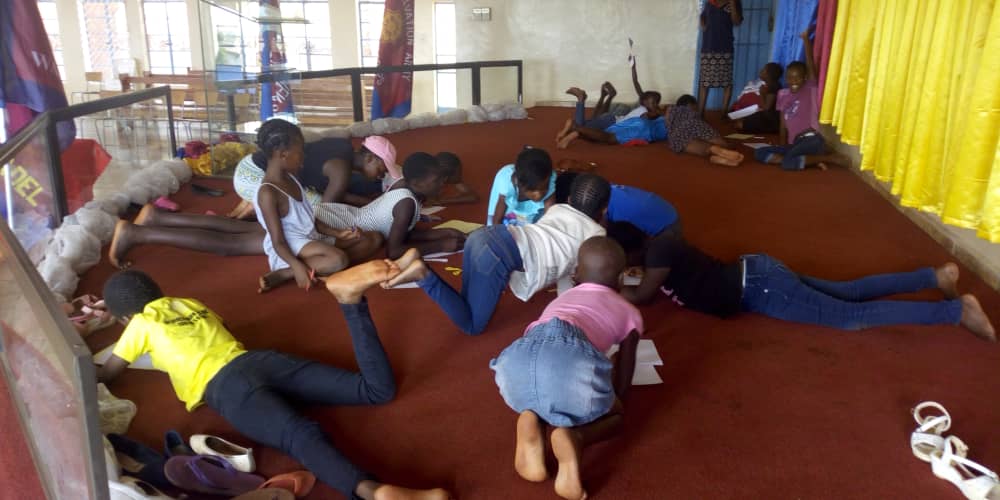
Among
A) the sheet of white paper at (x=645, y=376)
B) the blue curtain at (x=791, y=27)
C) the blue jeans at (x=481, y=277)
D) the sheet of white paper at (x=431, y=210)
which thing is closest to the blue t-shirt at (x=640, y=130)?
the blue curtain at (x=791, y=27)

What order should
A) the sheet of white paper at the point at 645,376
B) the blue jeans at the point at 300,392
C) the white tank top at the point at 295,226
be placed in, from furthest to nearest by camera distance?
the white tank top at the point at 295,226, the sheet of white paper at the point at 645,376, the blue jeans at the point at 300,392

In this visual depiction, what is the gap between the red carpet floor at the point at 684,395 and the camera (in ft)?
6.50

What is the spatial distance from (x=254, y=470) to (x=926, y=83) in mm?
3328

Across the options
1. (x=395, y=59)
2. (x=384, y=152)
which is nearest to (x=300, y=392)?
(x=384, y=152)

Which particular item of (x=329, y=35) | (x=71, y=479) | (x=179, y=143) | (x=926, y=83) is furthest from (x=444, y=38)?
(x=71, y=479)

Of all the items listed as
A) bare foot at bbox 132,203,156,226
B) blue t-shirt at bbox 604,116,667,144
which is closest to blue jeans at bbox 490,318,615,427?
bare foot at bbox 132,203,156,226

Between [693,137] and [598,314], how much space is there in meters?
4.78

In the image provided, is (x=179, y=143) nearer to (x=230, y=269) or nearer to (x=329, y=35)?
(x=230, y=269)

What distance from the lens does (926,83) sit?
134 inches

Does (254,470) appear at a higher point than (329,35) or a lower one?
lower

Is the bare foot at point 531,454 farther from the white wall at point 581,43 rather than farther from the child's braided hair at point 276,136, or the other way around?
the white wall at point 581,43

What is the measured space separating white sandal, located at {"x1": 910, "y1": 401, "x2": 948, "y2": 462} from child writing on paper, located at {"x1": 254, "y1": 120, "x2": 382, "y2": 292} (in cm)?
238

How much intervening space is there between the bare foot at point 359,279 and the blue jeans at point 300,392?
0.08 meters

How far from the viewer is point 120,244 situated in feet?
11.9
